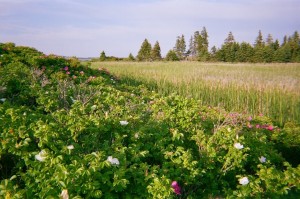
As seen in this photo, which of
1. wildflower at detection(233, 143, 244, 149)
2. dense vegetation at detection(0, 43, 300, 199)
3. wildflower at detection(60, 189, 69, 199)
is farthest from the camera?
wildflower at detection(233, 143, 244, 149)

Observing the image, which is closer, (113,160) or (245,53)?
(113,160)

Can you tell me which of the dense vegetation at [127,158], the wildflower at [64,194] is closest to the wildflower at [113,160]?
the dense vegetation at [127,158]

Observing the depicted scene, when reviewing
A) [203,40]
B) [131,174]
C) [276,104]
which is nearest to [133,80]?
[276,104]

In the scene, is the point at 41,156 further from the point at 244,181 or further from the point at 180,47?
the point at 180,47

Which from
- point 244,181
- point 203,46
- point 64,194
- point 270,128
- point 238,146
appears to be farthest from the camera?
point 203,46

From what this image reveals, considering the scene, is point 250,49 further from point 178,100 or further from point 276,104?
point 178,100

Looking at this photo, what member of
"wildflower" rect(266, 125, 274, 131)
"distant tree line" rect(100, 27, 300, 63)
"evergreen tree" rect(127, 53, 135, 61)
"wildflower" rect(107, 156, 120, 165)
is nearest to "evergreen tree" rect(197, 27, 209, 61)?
"distant tree line" rect(100, 27, 300, 63)

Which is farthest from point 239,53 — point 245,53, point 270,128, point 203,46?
point 270,128

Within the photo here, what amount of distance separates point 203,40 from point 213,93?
50.7 meters

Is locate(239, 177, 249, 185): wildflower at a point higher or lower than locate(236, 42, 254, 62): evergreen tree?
lower

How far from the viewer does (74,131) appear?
9.41 feet

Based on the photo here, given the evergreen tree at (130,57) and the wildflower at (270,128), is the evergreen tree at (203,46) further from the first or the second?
the wildflower at (270,128)

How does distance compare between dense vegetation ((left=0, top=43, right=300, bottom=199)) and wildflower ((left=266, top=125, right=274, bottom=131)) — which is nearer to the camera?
dense vegetation ((left=0, top=43, right=300, bottom=199))

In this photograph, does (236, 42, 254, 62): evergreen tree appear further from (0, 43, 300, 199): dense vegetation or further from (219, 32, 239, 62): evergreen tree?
(0, 43, 300, 199): dense vegetation
